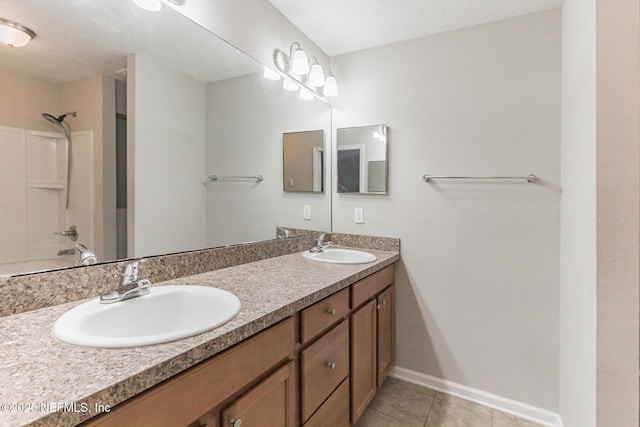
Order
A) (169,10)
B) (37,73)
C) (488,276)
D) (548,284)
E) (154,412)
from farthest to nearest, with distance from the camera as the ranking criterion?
(488,276)
(548,284)
(169,10)
(37,73)
(154,412)

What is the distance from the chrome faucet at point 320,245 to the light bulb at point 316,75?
108 cm

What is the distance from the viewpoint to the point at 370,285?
171 cm

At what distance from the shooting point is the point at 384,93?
213cm

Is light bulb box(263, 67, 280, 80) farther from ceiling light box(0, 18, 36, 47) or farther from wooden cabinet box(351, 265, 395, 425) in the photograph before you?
wooden cabinet box(351, 265, 395, 425)

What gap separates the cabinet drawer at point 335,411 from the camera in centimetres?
123

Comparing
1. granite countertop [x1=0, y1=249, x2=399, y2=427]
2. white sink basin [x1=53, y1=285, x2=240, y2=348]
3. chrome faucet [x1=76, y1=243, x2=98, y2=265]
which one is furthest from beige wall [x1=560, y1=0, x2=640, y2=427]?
chrome faucet [x1=76, y1=243, x2=98, y2=265]

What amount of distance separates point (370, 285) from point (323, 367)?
574 mm

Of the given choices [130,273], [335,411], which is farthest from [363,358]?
[130,273]

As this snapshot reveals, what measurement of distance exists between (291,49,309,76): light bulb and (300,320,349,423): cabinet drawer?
152cm

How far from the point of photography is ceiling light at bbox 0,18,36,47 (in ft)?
2.82

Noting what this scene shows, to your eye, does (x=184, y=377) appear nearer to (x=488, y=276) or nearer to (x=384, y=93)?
(x=488, y=276)

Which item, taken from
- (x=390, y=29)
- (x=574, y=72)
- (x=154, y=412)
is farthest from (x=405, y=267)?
(x=154, y=412)

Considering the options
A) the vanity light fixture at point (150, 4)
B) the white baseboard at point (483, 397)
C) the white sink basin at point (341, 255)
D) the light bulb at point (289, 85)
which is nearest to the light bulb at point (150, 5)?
the vanity light fixture at point (150, 4)

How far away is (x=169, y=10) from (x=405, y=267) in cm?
191
